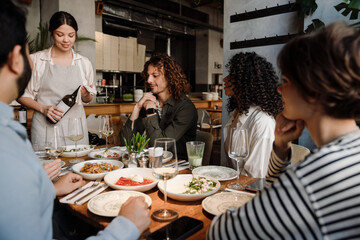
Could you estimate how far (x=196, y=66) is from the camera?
9938 mm

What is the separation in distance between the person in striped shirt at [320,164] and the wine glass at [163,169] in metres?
0.28

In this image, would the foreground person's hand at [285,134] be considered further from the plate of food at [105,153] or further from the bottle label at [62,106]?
the bottle label at [62,106]

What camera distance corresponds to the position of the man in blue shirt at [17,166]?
591mm

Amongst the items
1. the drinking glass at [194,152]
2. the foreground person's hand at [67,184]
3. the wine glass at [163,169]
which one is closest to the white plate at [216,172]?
the drinking glass at [194,152]

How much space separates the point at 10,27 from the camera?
65 centimetres

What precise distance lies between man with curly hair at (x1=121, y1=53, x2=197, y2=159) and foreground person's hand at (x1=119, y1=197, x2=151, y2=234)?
132 cm

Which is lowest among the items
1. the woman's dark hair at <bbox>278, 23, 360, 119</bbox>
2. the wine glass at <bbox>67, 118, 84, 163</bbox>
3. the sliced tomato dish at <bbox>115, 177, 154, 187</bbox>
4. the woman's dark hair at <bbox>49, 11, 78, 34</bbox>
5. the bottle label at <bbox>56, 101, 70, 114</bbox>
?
the sliced tomato dish at <bbox>115, 177, 154, 187</bbox>

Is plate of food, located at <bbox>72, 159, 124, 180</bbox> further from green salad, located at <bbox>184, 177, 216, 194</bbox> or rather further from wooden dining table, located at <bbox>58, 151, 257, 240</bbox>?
green salad, located at <bbox>184, 177, 216, 194</bbox>

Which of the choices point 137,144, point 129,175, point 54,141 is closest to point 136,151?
point 137,144

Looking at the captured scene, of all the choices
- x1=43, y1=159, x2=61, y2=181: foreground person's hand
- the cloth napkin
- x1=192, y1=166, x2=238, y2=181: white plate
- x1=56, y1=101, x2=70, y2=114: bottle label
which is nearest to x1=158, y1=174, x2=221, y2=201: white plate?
x1=192, y1=166, x2=238, y2=181: white plate

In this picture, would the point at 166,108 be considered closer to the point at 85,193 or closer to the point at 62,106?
the point at 62,106

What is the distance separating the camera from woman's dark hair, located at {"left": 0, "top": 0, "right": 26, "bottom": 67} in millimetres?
638

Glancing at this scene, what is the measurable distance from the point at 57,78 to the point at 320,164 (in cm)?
241

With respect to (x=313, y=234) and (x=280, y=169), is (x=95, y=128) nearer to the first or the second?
(x=280, y=169)
